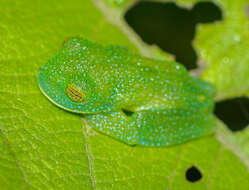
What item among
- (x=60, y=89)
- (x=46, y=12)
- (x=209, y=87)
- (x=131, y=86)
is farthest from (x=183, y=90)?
(x=46, y=12)

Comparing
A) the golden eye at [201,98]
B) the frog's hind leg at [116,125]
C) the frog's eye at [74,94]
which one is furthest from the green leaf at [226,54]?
the frog's eye at [74,94]

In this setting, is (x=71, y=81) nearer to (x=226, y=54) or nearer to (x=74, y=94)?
(x=74, y=94)

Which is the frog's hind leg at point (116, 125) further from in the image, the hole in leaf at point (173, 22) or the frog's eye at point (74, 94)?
the hole in leaf at point (173, 22)

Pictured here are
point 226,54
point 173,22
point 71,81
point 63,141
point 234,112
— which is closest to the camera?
point 63,141

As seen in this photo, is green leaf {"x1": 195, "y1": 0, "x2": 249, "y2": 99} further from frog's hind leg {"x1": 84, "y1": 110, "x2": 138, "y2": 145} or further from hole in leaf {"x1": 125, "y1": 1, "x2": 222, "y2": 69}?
frog's hind leg {"x1": 84, "y1": 110, "x2": 138, "y2": 145}

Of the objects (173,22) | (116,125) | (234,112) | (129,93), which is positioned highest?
(173,22)

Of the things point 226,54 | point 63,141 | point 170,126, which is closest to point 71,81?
point 63,141
